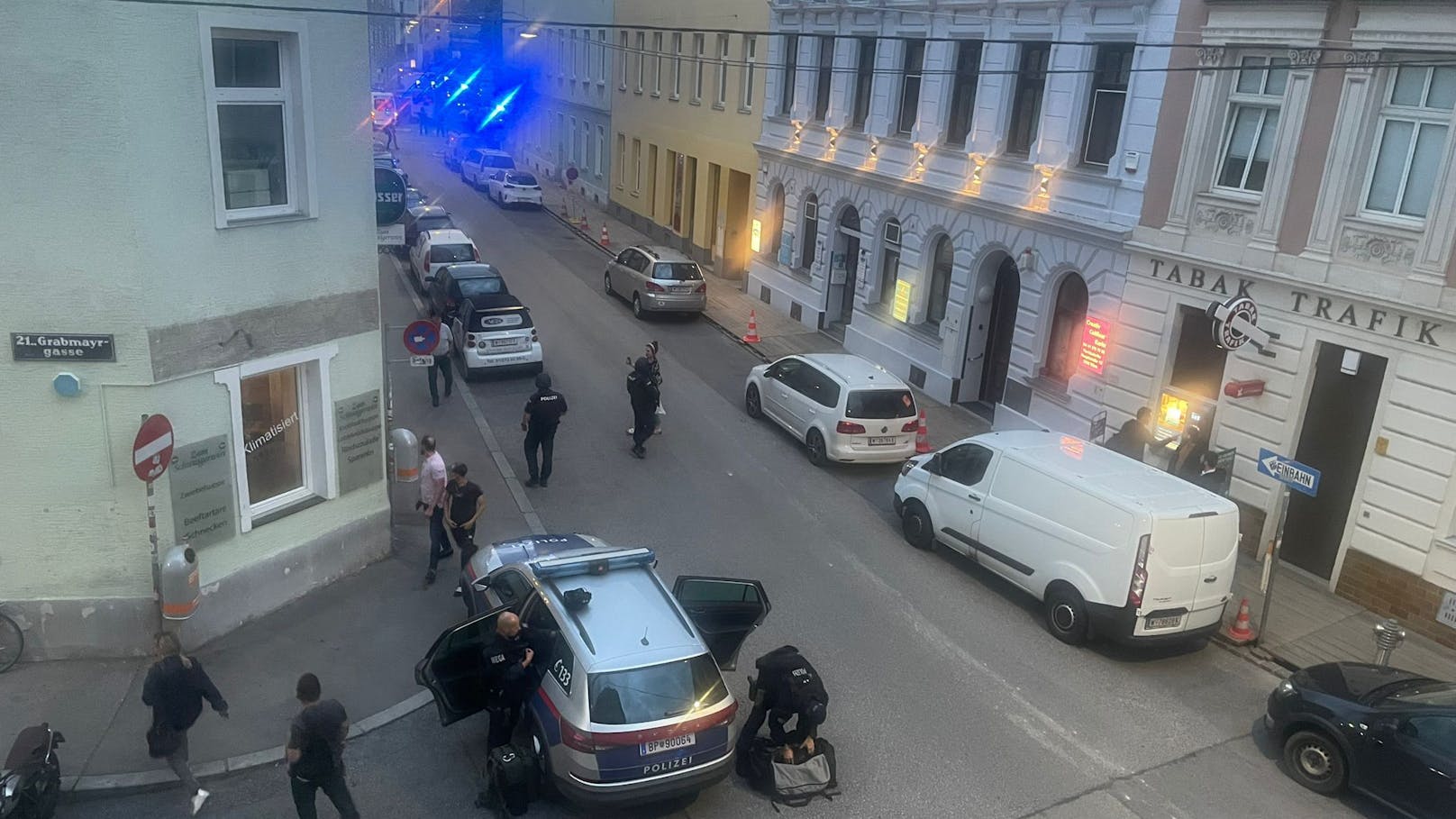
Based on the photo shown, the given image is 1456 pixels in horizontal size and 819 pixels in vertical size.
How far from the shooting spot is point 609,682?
7.87 meters

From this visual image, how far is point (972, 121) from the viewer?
1962 centimetres

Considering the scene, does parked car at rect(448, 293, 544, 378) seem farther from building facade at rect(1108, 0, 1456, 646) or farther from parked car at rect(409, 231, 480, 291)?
building facade at rect(1108, 0, 1456, 646)

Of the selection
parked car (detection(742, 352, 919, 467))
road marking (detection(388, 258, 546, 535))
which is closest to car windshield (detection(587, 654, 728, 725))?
road marking (detection(388, 258, 546, 535))

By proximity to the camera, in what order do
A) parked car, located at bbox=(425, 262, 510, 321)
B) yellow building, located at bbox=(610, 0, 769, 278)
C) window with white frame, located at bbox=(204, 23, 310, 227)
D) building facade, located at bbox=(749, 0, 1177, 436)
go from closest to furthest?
window with white frame, located at bbox=(204, 23, 310, 227) < building facade, located at bbox=(749, 0, 1177, 436) < parked car, located at bbox=(425, 262, 510, 321) < yellow building, located at bbox=(610, 0, 769, 278)

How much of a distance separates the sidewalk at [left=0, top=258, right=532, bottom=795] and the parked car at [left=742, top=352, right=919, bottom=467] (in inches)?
251

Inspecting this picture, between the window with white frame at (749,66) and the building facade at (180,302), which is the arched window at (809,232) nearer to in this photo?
the window with white frame at (749,66)

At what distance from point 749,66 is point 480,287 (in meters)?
11.3

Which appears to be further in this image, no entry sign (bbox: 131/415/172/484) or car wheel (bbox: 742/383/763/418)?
car wheel (bbox: 742/383/763/418)

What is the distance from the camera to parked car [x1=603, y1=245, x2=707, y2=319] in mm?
24672

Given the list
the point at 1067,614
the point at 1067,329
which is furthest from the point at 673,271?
the point at 1067,614

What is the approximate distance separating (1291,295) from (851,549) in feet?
22.0

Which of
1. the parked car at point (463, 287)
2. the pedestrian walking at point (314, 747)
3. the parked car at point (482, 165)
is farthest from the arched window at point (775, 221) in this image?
the pedestrian walking at point (314, 747)

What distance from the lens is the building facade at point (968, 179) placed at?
54.7 ft

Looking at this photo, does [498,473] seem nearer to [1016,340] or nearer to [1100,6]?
[1016,340]
